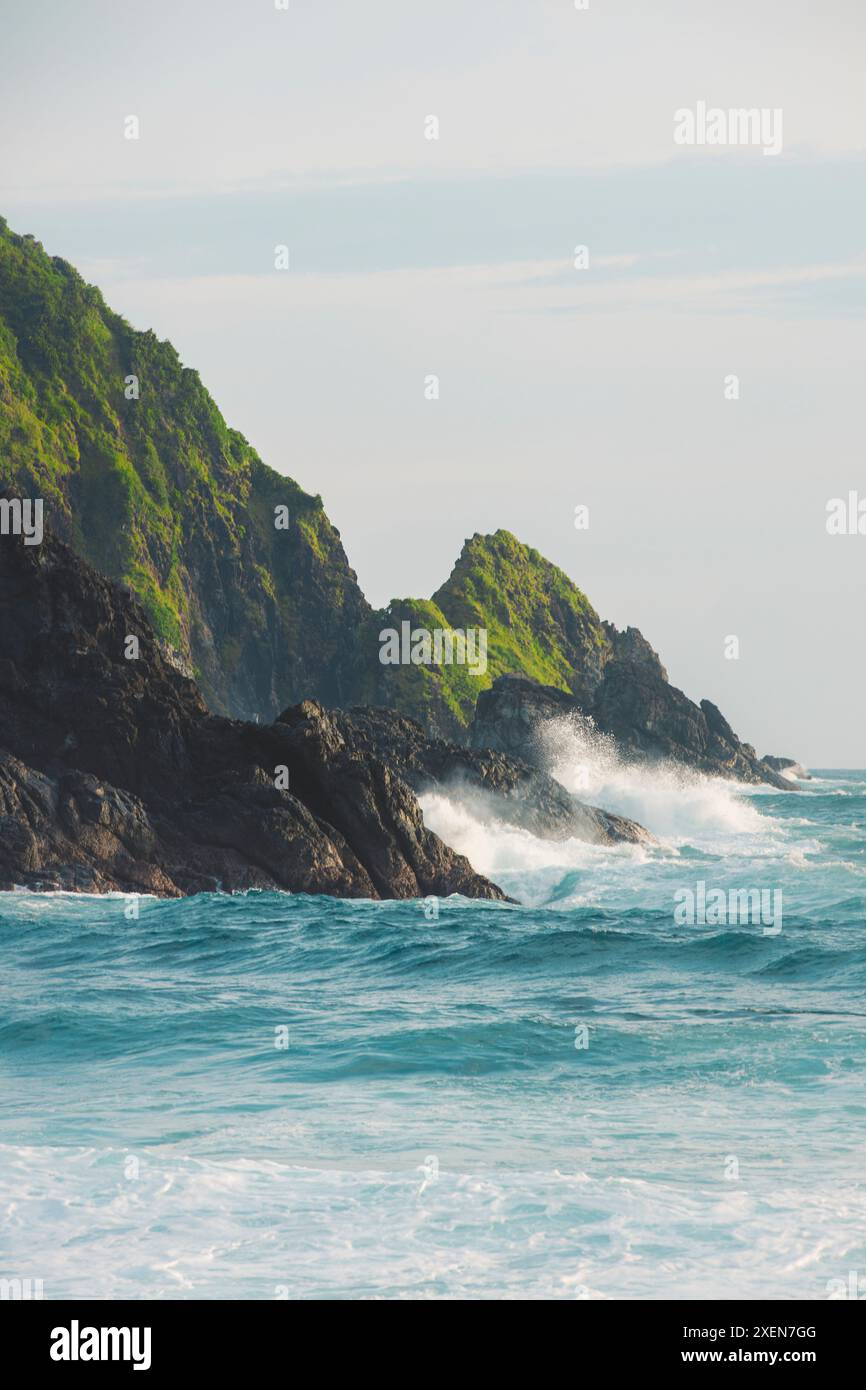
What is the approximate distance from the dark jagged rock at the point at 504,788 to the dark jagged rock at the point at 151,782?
12.0m

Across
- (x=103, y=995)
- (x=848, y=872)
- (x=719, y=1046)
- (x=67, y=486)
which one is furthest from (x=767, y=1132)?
(x=67, y=486)

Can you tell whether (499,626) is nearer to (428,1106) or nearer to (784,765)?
(784,765)

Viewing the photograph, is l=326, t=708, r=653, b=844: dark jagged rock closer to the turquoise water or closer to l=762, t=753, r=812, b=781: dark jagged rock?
the turquoise water

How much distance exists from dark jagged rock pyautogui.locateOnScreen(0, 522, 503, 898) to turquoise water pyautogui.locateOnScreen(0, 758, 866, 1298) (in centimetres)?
450

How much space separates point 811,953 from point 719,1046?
24.6 feet

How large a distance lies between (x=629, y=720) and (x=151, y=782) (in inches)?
2367

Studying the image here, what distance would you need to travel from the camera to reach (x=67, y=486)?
120m

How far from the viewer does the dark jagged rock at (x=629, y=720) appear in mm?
89875

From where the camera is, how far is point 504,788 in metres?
55.8

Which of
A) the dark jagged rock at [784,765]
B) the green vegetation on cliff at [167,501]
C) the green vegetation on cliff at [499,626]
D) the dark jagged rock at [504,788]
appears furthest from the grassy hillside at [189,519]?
the dark jagged rock at [504,788]

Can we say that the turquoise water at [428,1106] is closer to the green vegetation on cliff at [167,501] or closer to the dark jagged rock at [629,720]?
the dark jagged rock at [629,720]

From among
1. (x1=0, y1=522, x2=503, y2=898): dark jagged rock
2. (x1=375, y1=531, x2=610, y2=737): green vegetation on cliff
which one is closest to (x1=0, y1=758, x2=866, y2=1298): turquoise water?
(x1=0, y1=522, x2=503, y2=898): dark jagged rock

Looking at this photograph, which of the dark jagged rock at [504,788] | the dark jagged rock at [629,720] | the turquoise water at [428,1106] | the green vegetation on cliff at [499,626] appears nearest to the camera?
the turquoise water at [428,1106]

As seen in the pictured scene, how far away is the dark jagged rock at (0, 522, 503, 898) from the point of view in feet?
119
